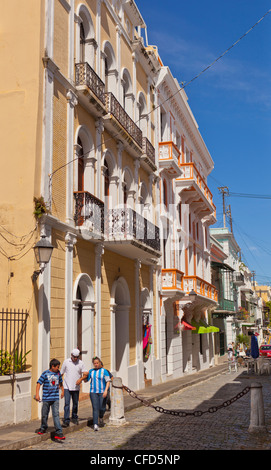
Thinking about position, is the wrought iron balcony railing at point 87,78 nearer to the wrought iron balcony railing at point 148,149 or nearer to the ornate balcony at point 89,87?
the ornate balcony at point 89,87

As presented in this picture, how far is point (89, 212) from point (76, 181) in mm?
874

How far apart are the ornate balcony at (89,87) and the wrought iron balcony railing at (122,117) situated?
0.65 m

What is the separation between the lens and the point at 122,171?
56.8 feet

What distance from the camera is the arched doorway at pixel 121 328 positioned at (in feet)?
55.1

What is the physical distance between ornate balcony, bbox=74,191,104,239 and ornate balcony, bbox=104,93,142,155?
9.26 feet

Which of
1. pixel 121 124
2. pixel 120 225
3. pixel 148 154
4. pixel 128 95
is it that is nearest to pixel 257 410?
pixel 120 225

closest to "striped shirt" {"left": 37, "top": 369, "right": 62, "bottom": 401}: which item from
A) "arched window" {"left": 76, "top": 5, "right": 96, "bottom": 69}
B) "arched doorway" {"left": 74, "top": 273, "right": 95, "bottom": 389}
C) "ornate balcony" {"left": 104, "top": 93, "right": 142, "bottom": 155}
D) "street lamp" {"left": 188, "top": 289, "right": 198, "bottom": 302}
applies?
"arched doorway" {"left": 74, "top": 273, "right": 95, "bottom": 389}

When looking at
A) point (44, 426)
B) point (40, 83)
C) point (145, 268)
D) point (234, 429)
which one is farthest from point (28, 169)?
point (145, 268)

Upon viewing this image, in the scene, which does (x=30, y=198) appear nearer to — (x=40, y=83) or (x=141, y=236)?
(x=40, y=83)

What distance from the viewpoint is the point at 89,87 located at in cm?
1388

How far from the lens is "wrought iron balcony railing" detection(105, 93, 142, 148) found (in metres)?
15.7

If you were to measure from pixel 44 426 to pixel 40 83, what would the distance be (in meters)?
7.32

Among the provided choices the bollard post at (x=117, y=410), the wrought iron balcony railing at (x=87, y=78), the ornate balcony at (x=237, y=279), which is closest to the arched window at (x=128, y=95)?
the wrought iron balcony railing at (x=87, y=78)

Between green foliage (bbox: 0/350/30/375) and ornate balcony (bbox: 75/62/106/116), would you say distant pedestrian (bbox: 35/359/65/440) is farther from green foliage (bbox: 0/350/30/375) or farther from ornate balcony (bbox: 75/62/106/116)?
ornate balcony (bbox: 75/62/106/116)
